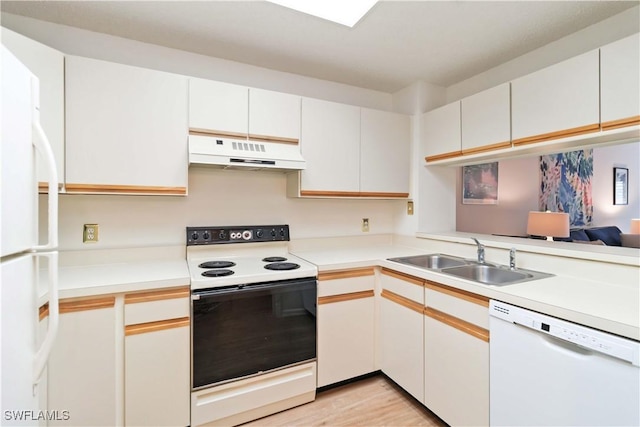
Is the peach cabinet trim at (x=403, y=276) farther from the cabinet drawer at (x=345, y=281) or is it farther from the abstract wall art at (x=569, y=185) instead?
the abstract wall art at (x=569, y=185)

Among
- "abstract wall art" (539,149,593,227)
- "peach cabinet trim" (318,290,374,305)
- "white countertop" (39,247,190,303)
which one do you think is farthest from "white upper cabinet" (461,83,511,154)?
"abstract wall art" (539,149,593,227)

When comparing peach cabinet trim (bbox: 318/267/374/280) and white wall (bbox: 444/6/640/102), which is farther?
peach cabinet trim (bbox: 318/267/374/280)

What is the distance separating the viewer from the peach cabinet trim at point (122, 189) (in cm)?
171

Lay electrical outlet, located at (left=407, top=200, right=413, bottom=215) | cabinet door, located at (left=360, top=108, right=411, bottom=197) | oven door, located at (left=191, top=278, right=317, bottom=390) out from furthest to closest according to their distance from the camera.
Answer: electrical outlet, located at (left=407, top=200, right=413, bottom=215)
cabinet door, located at (left=360, top=108, right=411, bottom=197)
oven door, located at (left=191, top=278, right=317, bottom=390)

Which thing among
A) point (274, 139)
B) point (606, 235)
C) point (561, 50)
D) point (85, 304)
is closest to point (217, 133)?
point (274, 139)

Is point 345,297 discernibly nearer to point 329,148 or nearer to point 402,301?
point 402,301

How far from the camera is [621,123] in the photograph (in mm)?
A: 1501

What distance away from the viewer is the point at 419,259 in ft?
7.59

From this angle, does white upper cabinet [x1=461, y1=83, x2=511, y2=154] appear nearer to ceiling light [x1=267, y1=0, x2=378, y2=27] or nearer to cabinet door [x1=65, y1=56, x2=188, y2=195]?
ceiling light [x1=267, y1=0, x2=378, y2=27]

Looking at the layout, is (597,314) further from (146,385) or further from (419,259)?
(146,385)

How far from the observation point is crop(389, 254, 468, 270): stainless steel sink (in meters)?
2.22

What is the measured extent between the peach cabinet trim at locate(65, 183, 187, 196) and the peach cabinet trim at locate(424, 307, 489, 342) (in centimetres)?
166

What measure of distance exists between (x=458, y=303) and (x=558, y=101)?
49.5 inches

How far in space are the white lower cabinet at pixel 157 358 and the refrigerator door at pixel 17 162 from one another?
727 millimetres
